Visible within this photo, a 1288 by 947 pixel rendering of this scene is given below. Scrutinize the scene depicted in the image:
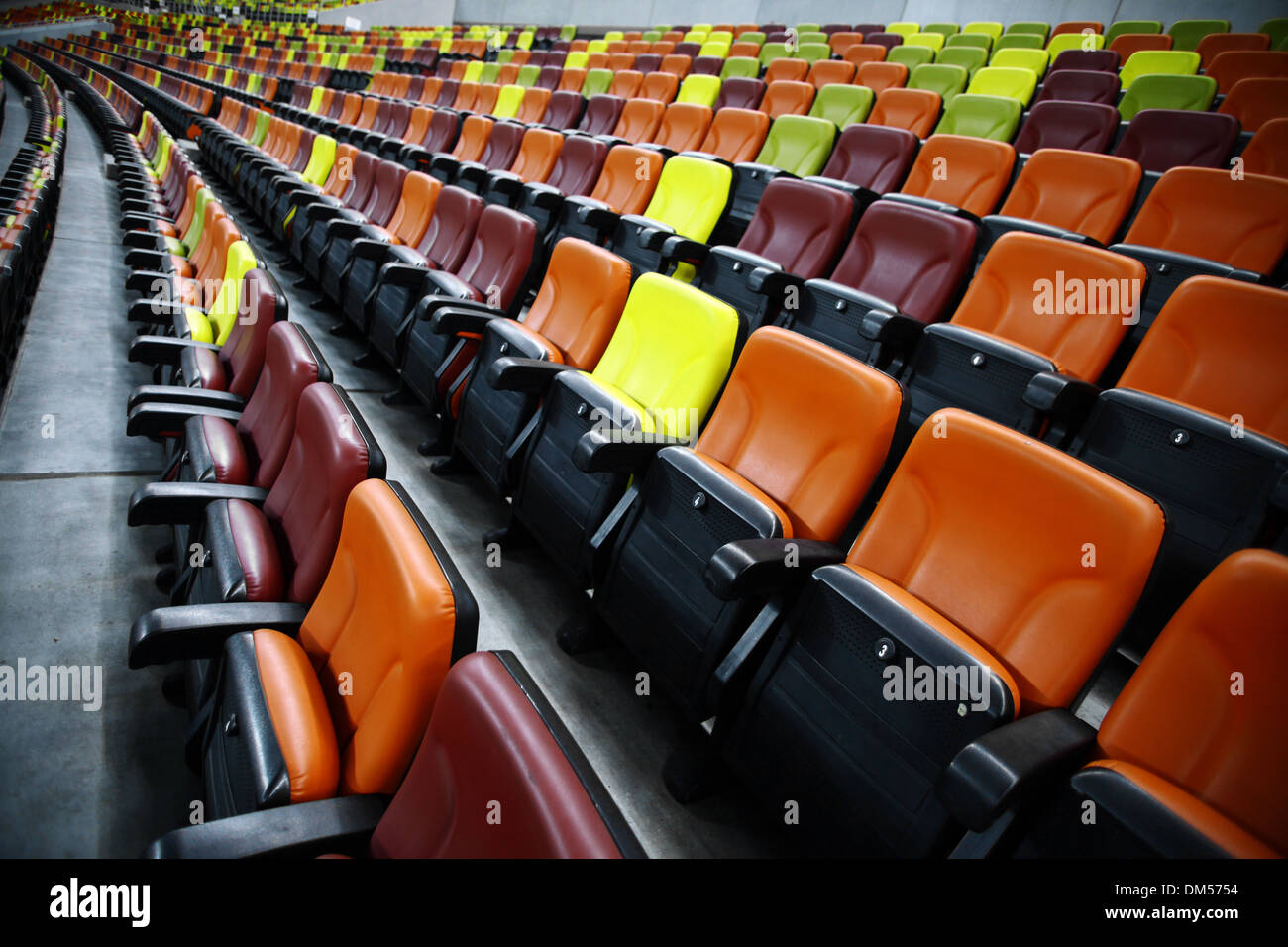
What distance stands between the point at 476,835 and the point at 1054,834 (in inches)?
14.0

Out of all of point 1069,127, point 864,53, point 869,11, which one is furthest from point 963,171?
point 869,11

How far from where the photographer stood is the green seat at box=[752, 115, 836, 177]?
5.58 feet

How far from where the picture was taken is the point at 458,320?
1.08 m

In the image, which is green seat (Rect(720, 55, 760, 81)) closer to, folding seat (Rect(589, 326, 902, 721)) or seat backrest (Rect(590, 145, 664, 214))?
seat backrest (Rect(590, 145, 664, 214))

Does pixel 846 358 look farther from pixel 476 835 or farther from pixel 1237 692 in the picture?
pixel 476 835

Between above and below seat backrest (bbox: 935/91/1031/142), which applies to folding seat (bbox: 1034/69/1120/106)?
above

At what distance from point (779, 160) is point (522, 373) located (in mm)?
1270

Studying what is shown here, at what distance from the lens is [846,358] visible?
0.67 m

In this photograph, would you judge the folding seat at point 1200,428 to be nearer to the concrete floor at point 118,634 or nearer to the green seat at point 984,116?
the concrete floor at point 118,634

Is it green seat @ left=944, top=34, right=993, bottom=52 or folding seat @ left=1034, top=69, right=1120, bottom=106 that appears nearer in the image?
folding seat @ left=1034, top=69, right=1120, bottom=106

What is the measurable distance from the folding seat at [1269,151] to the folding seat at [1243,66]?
64 cm

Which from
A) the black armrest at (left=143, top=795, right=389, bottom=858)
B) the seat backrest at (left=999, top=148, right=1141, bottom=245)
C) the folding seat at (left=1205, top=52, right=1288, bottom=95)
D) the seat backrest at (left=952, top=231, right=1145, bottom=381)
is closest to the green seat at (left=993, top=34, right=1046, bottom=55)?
the folding seat at (left=1205, top=52, right=1288, bottom=95)

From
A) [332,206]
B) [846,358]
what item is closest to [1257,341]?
[846,358]

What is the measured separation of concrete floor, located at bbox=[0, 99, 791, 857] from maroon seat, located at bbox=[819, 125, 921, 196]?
1.20 m
